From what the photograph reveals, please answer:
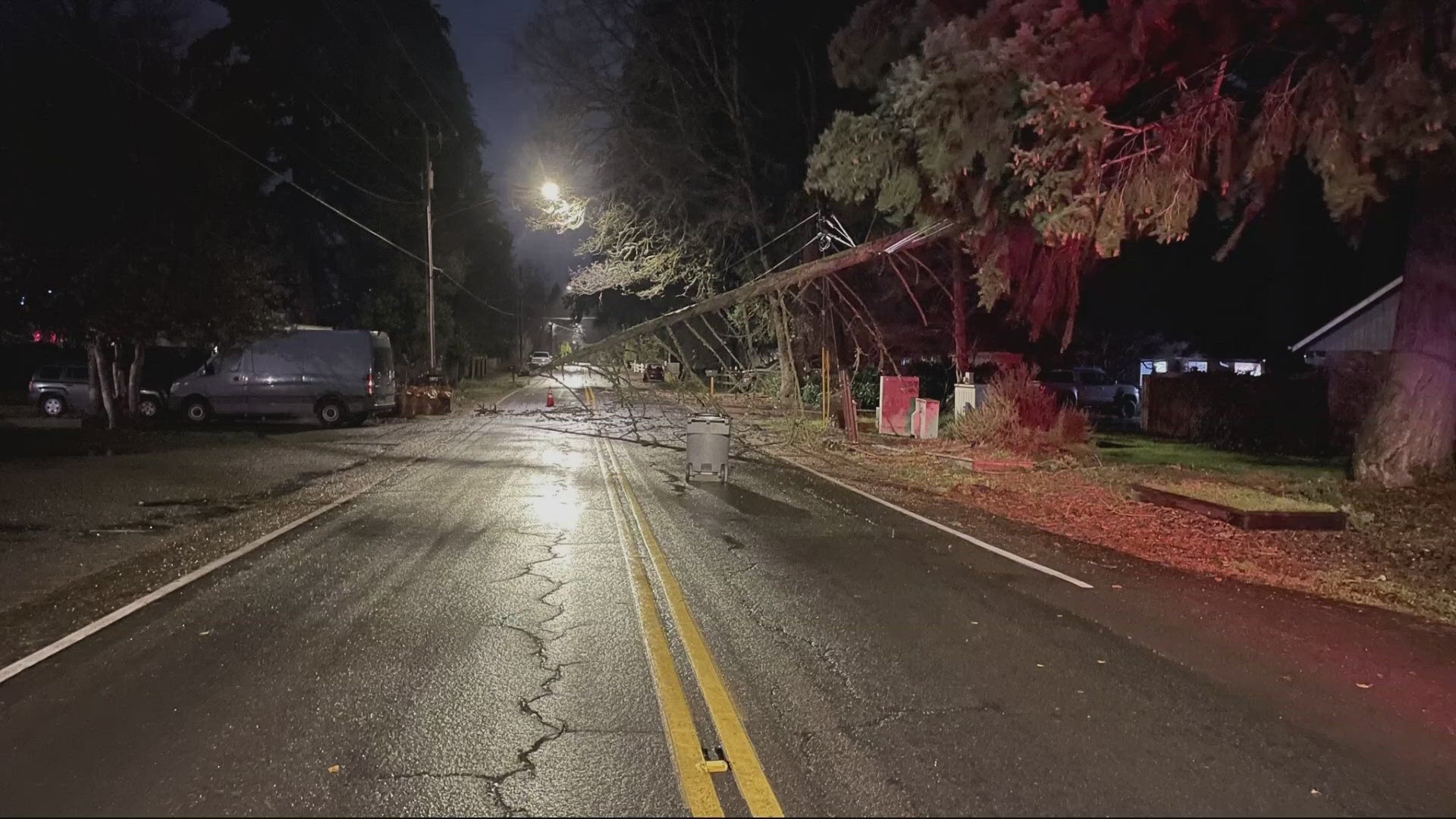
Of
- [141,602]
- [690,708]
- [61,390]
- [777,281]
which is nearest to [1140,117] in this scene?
[777,281]

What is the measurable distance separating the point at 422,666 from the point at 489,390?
42.1m

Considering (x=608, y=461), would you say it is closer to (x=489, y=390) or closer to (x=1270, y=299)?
(x=489, y=390)

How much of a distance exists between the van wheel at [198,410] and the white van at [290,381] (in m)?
0.02

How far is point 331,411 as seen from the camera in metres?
25.7

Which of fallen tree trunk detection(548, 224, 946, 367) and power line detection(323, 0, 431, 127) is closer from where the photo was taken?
fallen tree trunk detection(548, 224, 946, 367)

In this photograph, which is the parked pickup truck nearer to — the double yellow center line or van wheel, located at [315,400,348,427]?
van wheel, located at [315,400,348,427]

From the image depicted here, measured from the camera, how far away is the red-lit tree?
387 inches

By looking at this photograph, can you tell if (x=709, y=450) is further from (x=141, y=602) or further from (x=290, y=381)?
(x=290, y=381)

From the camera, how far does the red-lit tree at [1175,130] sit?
984 cm

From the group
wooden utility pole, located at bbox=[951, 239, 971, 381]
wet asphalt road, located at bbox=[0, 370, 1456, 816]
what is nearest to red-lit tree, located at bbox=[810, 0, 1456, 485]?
wet asphalt road, located at bbox=[0, 370, 1456, 816]

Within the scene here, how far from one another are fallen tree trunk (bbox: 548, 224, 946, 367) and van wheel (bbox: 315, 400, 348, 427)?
431 inches

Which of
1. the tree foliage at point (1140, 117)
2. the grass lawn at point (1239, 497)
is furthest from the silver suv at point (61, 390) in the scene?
the grass lawn at point (1239, 497)

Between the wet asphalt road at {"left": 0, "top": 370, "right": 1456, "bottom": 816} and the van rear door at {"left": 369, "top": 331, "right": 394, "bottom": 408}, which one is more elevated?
the van rear door at {"left": 369, "top": 331, "right": 394, "bottom": 408}

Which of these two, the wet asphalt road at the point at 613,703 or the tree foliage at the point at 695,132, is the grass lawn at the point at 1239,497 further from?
the tree foliage at the point at 695,132
